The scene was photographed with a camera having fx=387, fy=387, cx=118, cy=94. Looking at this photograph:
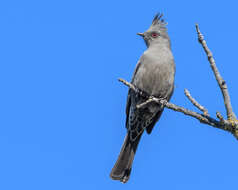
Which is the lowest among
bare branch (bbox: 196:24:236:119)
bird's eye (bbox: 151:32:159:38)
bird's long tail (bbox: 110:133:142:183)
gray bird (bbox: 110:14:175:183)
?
bare branch (bbox: 196:24:236:119)

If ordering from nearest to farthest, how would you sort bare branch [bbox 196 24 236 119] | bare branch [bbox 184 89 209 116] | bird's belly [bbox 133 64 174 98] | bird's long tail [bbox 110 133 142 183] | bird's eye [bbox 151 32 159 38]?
bare branch [bbox 196 24 236 119] < bare branch [bbox 184 89 209 116] < bird's belly [bbox 133 64 174 98] < bird's long tail [bbox 110 133 142 183] < bird's eye [bbox 151 32 159 38]

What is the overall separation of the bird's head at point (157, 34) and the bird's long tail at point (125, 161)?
2376 millimetres

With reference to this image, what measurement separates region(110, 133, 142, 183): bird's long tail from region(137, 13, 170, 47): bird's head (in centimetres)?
238

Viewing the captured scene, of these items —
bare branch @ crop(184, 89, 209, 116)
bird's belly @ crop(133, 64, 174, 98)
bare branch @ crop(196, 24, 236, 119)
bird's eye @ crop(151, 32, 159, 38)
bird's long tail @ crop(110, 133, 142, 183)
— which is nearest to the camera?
bare branch @ crop(196, 24, 236, 119)

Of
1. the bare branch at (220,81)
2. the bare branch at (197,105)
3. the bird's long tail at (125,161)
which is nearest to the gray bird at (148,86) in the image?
the bird's long tail at (125,161)

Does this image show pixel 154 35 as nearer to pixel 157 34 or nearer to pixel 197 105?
pixel 157 34

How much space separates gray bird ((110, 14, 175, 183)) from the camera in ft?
28.1

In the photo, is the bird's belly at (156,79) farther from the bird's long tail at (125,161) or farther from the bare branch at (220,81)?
the bare branch at (220,81)

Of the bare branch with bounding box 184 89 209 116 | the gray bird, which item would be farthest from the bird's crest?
the bare branch with bounding box 184 89 209 116

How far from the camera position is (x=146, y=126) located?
9289 millimetres

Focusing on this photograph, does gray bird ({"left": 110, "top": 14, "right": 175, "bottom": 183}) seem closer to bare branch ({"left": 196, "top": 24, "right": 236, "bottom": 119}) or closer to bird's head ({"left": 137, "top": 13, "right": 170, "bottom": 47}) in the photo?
bird's head ({"left": 137, "top": 13, "right": 170, "bottom": 47})

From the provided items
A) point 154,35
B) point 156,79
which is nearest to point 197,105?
point 156,79

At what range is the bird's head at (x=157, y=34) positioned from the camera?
9570 mm

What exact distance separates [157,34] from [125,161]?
3229 mm
